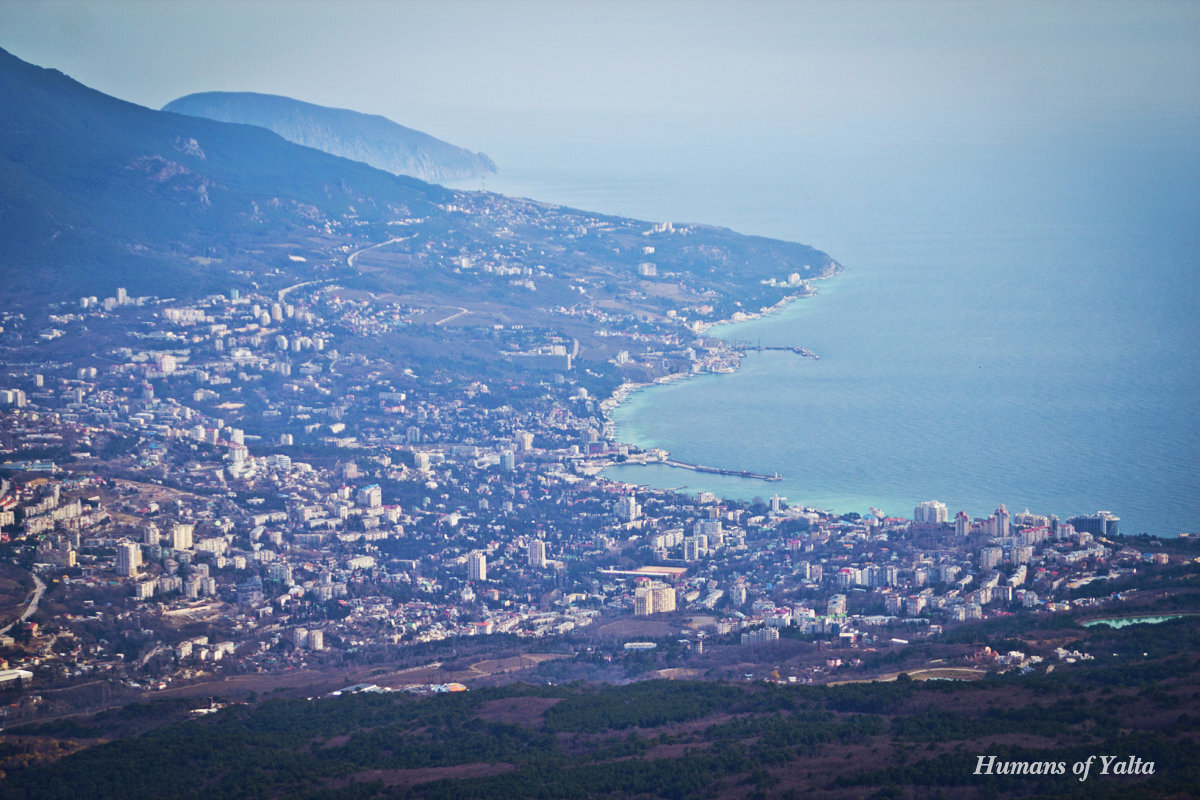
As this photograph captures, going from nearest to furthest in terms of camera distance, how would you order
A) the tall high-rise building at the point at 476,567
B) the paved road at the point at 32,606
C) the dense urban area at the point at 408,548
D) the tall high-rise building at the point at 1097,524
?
the paved road at the point at 32,606
the dense urban area at the point at 408,548
the tall high-rise building at the point at 1097,524
the tall high-rise building at the point at 476,567

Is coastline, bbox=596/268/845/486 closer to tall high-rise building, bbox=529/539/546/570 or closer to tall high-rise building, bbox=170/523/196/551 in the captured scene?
tall high-rise building, bbox=529/539/546/570

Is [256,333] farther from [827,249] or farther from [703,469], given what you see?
[827,249]

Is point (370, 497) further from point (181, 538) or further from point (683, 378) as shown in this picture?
point (683, 378)

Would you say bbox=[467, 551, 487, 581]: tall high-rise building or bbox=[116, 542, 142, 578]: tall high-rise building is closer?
bbox=[116, 542, 142, 578]: tall high-rise building

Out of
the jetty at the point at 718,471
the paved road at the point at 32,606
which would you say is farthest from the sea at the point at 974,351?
the paved road at the point at 32,606

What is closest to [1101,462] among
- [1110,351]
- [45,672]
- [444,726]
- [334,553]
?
[1110,351]

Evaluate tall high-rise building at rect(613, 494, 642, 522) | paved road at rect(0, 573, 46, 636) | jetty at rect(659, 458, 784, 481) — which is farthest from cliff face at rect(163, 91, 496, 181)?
paved road at rect(0, 573, 46, 636)

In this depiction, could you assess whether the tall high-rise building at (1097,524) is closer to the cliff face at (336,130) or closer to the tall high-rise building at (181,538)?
the tall high-rise building at (181,538)
